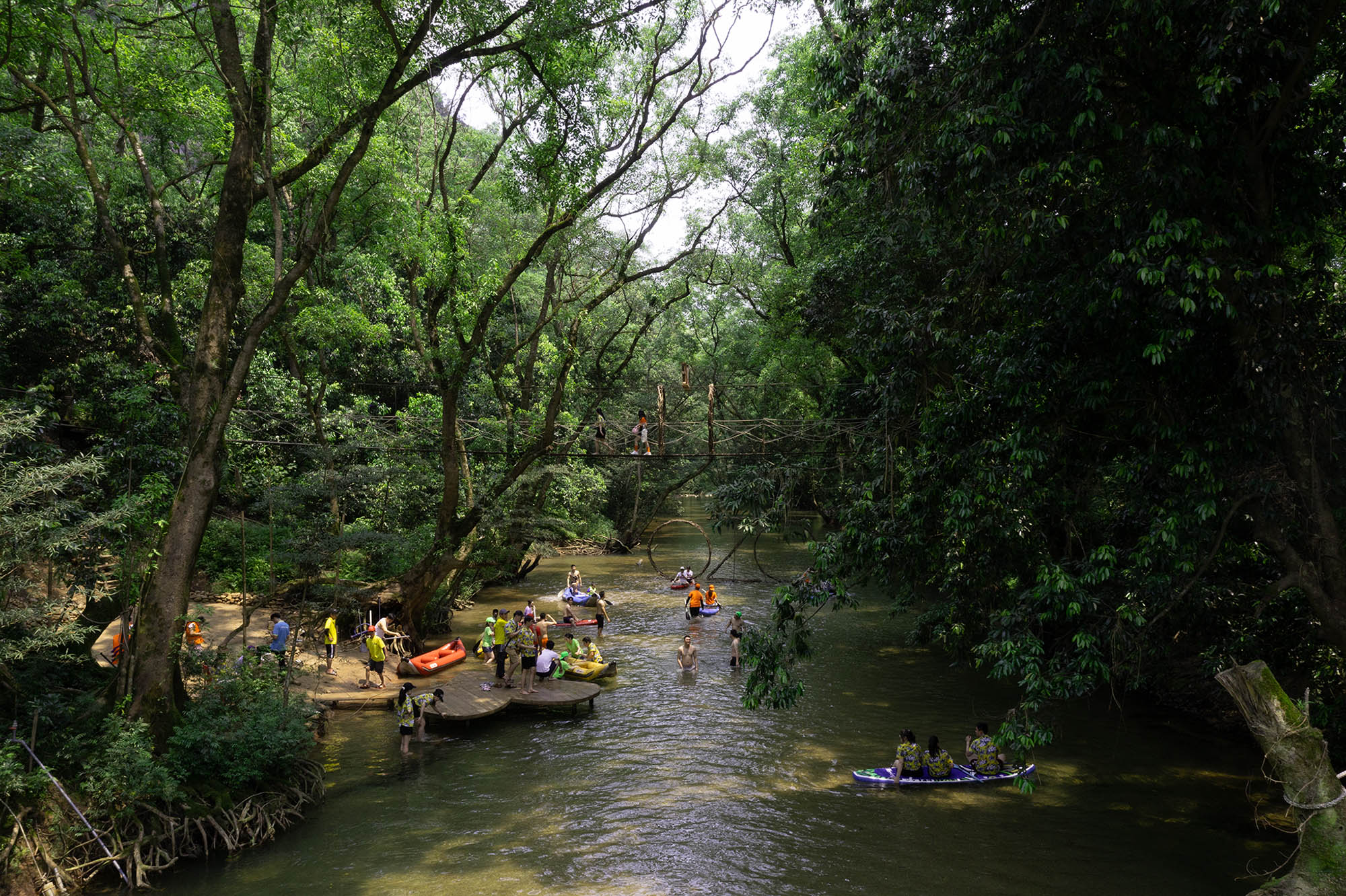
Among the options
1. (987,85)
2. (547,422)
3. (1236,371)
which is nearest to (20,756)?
(547,422)

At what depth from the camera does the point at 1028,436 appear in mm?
8469

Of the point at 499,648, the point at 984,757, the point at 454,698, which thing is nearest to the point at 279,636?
the point at 454,698

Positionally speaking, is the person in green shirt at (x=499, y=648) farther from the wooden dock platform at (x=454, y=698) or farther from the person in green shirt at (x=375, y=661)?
the person in green shirt at (x=375, y=661)

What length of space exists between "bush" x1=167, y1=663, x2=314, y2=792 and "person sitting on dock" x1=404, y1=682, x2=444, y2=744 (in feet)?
8.41

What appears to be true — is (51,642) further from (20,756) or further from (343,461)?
(343,461)

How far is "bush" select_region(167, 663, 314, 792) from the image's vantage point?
9.97 meters

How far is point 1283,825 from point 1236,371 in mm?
6973

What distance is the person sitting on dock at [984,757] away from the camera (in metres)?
11.8

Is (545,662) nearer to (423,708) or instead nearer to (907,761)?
(423,708)

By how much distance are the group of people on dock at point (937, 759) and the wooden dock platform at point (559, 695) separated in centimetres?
633

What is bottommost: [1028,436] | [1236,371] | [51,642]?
[51,642]

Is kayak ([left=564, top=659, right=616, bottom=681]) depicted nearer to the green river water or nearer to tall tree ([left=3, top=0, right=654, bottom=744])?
the green river water

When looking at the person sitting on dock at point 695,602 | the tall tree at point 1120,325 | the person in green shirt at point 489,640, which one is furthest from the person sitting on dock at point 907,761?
the person sitting on dock at point 695,602

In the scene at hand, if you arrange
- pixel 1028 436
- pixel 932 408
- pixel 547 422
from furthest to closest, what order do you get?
pixel 547 422
pixel 932 408
pixel 1028 436
